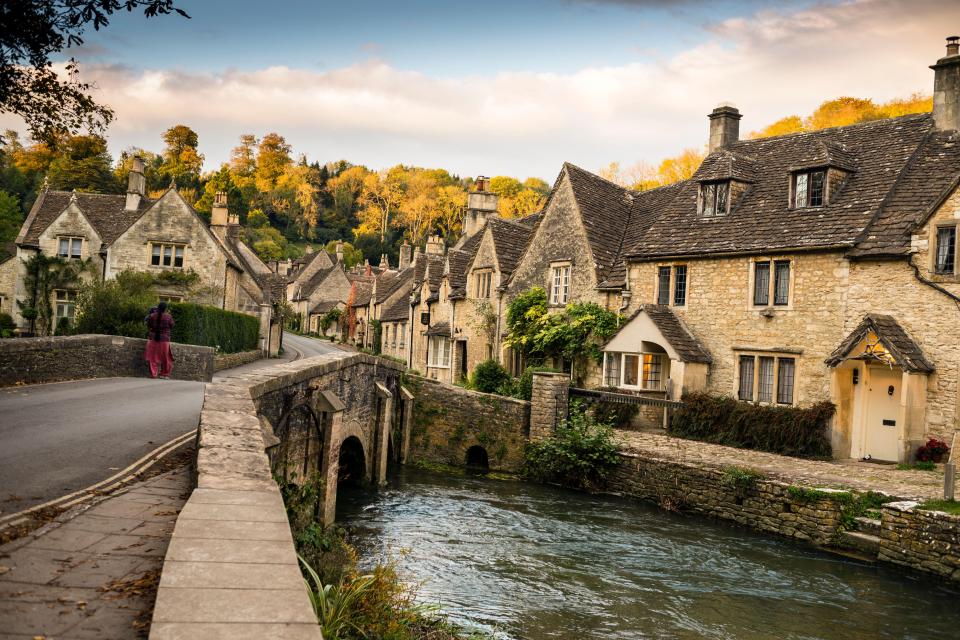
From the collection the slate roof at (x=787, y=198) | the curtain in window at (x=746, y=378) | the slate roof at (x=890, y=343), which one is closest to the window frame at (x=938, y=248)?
the slate roof at (x=890, y=343)

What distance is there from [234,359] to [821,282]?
26763 millimetres

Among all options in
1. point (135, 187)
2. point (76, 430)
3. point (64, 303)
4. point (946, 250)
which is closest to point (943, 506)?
point (946, 250)

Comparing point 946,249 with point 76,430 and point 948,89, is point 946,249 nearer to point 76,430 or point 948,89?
point 948,89

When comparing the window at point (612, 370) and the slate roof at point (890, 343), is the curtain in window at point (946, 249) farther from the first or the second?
the window at point (612, 370)

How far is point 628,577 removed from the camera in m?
15.3

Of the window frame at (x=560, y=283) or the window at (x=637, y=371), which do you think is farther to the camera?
the window frame at (x=560, y=283)

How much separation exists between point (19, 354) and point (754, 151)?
959 inches

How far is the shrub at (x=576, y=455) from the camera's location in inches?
917

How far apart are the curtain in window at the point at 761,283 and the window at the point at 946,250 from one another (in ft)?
16.3

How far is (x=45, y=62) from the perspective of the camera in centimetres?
970

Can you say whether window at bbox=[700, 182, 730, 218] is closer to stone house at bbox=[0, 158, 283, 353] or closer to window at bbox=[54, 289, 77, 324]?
stone house at bbox=[0, 158, 283, 353]

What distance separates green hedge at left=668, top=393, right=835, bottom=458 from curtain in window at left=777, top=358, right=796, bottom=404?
2.94ft

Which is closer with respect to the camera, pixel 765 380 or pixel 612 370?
pixel 765 380

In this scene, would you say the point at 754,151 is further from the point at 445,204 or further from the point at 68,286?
the point at 445,204
